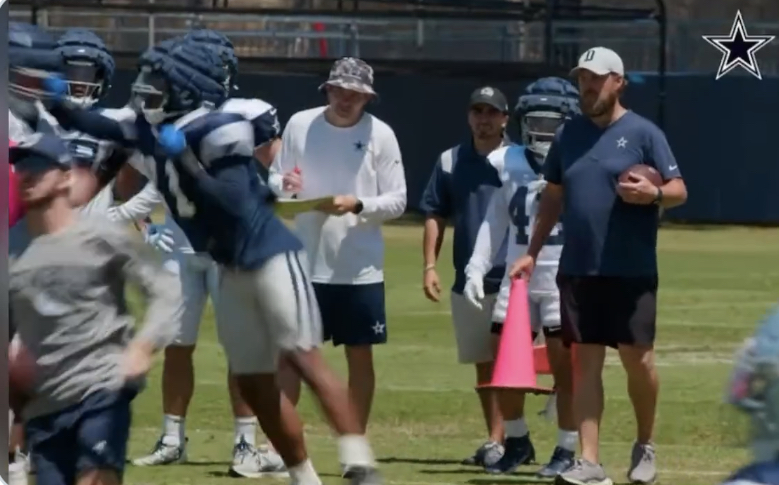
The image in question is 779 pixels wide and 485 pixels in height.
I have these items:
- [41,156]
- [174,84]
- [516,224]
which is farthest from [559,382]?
[41,156]

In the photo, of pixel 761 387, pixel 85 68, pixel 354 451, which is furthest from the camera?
pixel 85 68

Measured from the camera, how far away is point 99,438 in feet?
20.6

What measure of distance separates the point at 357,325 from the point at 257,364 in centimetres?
181

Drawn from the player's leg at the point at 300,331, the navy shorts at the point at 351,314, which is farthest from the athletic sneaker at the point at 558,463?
the player's leg at the point at 300,331

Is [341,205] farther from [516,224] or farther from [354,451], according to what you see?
[354,451]

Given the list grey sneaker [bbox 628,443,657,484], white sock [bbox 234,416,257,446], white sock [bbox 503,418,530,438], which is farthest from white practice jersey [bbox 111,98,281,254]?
grey sneaker [bbox 628,443,657,484]

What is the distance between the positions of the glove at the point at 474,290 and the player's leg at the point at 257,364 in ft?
6.68

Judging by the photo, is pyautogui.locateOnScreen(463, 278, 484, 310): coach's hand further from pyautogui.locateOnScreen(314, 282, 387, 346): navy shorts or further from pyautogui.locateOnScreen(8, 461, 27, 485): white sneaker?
pyautogui.locateOnScreen(8, 461, 27, 485): white sneaker

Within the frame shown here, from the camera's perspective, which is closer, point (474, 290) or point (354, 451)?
point (354, 451)

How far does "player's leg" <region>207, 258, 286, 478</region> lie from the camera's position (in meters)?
9.45

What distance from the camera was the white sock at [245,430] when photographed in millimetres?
9609

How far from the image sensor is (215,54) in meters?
8.59

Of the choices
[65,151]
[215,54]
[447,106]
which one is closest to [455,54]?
[447,106]

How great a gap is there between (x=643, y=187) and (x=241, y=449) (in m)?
2.27
